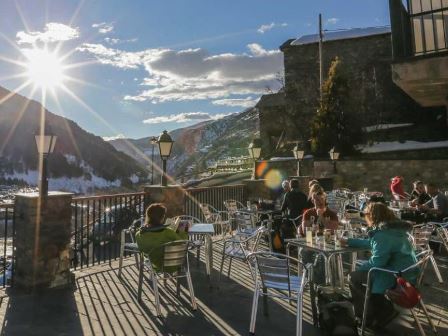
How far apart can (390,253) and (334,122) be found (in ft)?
63.4

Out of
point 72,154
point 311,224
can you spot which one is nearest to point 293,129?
point 311,224

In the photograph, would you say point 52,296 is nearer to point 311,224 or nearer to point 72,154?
point 311,224

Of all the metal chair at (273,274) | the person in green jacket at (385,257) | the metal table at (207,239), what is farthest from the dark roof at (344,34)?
the metal chair at (273,274)

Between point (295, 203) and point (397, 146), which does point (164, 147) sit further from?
point (397, 146)

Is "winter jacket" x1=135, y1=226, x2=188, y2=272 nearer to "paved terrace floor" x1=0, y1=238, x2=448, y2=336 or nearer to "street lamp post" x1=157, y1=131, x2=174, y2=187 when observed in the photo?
"paved terrace floor" x1=0, y1=238, x2=448, y2=336

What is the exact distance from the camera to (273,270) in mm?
3414

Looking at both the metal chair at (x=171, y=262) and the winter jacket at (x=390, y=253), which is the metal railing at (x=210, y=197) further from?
the winter jacket at (x=390, y=253)

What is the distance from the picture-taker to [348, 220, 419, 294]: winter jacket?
3305 mm

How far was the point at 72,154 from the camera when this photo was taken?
119750 mm

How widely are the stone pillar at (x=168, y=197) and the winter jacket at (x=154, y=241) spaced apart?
3162 millimetres

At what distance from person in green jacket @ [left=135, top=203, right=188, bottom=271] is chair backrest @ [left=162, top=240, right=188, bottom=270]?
0.11 m

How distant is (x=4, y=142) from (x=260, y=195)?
121 meters

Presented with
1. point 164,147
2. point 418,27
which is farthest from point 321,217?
point 418,27

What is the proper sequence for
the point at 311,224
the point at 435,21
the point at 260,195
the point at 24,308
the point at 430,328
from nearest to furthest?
the point at 430,328 < the point at 24,308 < the point at 311,224 < the point at 435,21 < the point at 260,195
